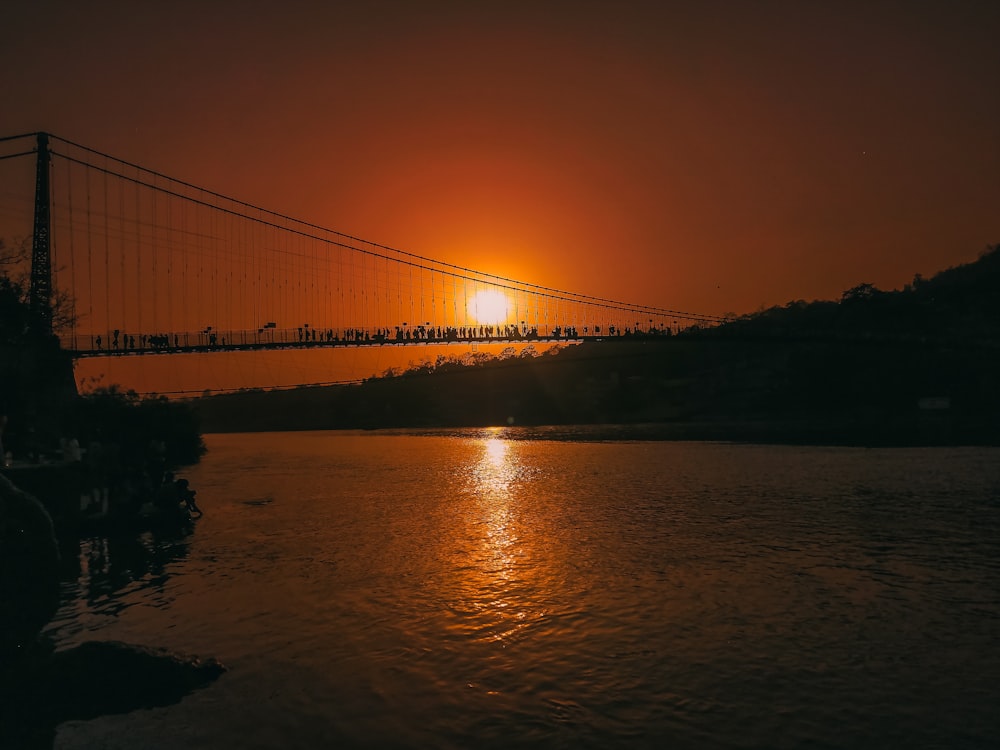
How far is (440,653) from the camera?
481 inches

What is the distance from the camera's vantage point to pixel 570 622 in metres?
13.8

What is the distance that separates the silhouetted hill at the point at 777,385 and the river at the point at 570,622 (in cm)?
4593

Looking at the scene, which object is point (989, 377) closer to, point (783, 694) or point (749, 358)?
point (749, 358)

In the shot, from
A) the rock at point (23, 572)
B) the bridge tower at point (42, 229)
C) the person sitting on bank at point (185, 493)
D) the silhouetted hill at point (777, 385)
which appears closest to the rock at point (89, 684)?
the rock at point (23, 572)

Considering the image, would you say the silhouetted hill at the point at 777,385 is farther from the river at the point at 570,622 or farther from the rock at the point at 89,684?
the rock at the point at 89,684

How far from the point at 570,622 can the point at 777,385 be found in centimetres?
11167

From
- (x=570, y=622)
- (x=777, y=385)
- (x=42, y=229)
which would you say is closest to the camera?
(x=570, y=622)

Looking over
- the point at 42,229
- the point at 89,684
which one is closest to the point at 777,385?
the point at 42,229

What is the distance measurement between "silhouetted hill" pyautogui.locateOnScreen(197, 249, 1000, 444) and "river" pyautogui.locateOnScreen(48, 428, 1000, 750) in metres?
45.9

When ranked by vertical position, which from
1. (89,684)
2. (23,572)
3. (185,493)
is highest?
(23,572)

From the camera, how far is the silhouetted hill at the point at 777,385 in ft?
307

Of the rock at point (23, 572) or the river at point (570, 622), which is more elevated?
the rock at point (23, 572)

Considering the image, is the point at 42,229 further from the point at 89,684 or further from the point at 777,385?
the point at 777,385

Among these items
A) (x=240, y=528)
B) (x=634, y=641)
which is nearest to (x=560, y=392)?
(x=240, y=528)
